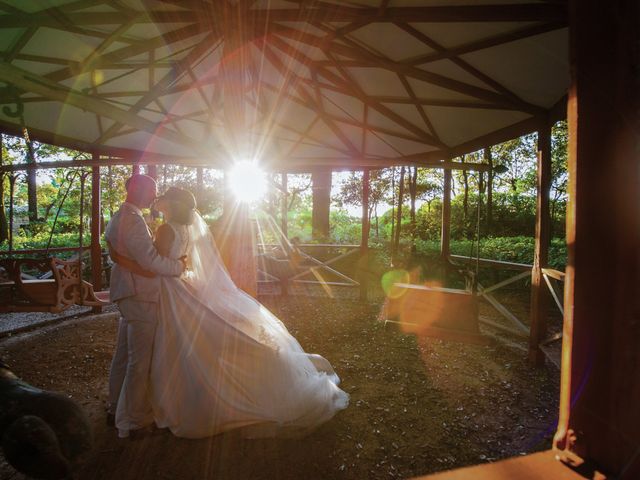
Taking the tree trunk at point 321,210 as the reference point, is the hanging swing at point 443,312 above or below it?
below

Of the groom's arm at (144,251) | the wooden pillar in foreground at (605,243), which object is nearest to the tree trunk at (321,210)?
the groom's arm at (144,251)

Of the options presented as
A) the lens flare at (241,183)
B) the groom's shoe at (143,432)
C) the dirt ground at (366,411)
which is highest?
the lens flare at (241,183)

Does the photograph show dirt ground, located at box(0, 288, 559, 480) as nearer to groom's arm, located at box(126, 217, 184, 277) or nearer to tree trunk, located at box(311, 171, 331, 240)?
groom's arm, located at box(126, 217, 184, 277)

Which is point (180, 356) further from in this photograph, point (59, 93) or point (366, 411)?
point (59, 93)

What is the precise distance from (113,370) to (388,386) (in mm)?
3072

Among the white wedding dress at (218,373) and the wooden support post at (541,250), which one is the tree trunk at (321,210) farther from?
the white wedding dress at (218,373)

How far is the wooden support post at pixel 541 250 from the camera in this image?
15.5ft

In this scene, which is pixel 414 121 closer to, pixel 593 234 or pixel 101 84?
pixel 101 84

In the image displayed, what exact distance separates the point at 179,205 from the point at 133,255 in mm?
638

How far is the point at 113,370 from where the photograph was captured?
3066 millimetres

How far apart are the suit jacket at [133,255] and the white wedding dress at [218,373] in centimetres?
14

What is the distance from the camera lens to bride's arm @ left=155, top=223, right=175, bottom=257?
301cm

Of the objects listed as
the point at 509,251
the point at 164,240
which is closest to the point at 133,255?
the point at 164,240

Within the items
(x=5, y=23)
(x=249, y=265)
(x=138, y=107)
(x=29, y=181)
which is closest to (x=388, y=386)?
(x=249, y=265)
